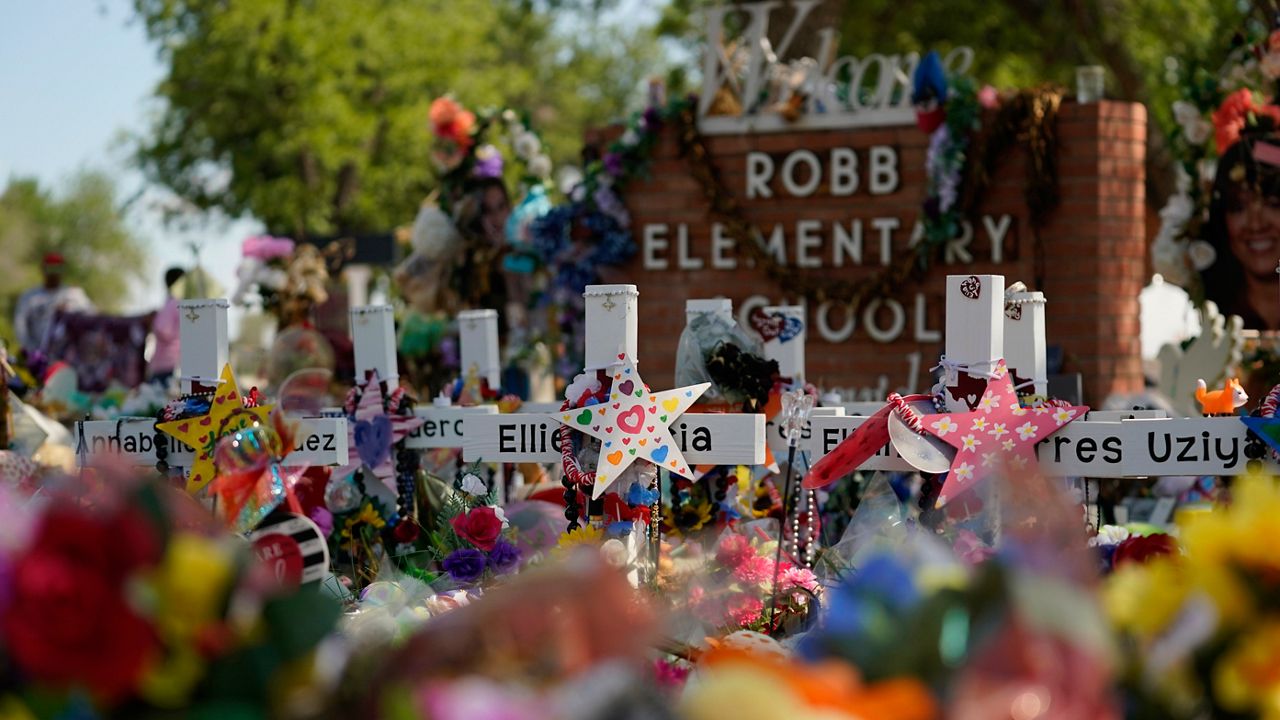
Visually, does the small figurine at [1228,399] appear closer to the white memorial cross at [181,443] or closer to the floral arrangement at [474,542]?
the floral arrangement at [474,542]

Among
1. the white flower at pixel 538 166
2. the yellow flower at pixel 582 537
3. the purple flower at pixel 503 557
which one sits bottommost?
the purple flower at pixel 503 557

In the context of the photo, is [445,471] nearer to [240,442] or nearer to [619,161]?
[240,442]

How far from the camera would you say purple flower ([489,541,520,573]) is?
5535mm

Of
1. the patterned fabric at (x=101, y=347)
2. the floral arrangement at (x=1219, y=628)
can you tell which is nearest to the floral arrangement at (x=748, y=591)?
the floral arrangement at (x=1219, y=628)

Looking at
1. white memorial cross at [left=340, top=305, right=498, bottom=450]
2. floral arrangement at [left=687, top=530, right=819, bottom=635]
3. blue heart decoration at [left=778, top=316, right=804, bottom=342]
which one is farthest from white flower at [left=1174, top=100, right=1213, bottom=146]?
floral arrangement at [left=687, top=530, right=819, bottom=635]

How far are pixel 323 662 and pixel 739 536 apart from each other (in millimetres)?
3511

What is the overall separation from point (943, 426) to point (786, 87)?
802 centimetres

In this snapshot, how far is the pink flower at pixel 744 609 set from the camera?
17.3 ft

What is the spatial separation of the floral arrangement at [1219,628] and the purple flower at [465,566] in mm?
3282

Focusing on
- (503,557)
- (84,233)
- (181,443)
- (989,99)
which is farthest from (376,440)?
(84,233)

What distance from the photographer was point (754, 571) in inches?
219

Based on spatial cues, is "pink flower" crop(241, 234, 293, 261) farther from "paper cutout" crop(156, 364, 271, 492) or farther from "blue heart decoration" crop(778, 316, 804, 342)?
"paper cutout" crop(156, 364, 271, 492)

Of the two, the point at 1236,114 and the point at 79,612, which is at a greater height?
the point at 1236,114

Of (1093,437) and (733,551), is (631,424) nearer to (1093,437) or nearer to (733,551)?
(733,551)
